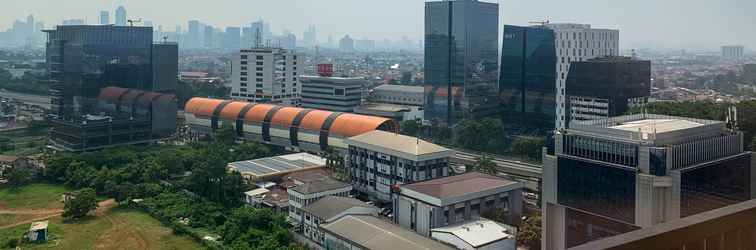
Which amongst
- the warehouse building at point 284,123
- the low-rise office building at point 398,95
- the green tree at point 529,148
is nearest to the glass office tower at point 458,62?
the low-rise office building at point 398,95

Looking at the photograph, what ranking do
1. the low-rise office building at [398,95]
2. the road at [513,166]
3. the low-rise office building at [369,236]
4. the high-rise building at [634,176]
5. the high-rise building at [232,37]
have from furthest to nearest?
the high-rise building at [232,37], the low-rise office building at [398,95], the road at [513,166], the low-rise office building at [369,236], the high-rise building at [634,176]

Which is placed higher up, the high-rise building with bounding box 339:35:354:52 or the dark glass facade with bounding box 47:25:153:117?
the high-rise building with bounding box 339:35:354:52

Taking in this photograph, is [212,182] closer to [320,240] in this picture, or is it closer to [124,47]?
[320,240]

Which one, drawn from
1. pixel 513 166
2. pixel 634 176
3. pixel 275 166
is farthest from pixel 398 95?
pixel 634 176

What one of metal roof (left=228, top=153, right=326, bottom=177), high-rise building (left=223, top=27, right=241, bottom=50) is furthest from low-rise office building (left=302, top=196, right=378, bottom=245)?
high-rise building (left=223, top=27, right=241, bottom=50)

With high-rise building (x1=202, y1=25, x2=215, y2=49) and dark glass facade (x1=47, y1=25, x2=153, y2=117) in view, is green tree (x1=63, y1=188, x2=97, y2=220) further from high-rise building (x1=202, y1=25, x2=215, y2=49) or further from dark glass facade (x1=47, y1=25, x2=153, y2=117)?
high-rise building (x1=202, y1=25, x2=215, y2=49)

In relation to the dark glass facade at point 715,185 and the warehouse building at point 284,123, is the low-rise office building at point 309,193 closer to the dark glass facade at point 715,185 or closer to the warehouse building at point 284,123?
the warehouse building at point 284,123

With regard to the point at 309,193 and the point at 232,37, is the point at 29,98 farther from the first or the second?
the point at 232,37
